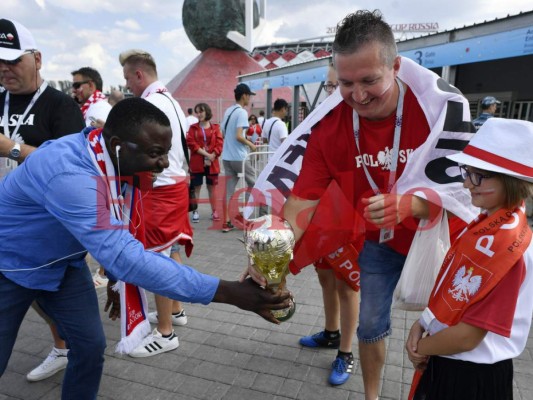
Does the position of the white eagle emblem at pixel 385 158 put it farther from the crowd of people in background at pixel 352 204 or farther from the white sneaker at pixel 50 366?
the white sneaker at pixel 50 366

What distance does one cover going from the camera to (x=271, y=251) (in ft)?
5.96

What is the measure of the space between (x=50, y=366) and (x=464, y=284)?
2.81m

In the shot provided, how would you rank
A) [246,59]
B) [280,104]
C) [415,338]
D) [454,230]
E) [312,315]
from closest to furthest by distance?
[415,338] < [454,230] < [312,315] < [280,104] < [246,59]

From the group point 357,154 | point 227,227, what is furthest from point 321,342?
point 227,227

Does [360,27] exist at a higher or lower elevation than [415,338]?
higher

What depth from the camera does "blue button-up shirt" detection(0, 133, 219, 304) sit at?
5.32 ft

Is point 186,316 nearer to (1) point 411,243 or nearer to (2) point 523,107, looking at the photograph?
(1) point 411,243

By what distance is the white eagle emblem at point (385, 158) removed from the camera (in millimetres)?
1958

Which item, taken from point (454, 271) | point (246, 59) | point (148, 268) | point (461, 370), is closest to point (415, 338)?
point (461, 370)

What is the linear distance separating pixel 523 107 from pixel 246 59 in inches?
1010

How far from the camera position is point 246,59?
108 ft

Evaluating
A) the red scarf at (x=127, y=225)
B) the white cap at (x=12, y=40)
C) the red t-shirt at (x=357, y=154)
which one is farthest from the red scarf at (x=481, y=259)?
the white cap at (x=12, y=40)

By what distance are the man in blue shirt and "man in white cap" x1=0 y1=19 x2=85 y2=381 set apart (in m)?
0.85

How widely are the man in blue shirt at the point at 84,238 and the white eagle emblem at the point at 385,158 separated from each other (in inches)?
33.1
